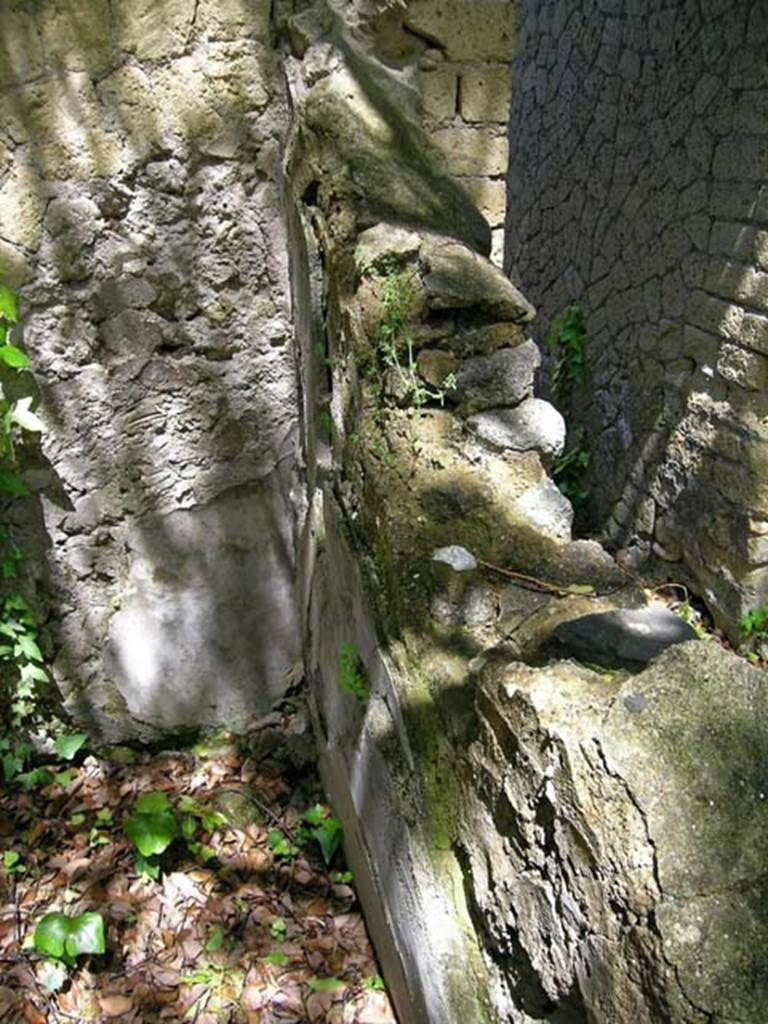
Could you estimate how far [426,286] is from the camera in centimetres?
192

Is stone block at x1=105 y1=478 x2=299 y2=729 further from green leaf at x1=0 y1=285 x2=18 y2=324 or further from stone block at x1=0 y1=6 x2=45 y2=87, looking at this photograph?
stone block at x1=0 y1=6 x2=45 y2=87

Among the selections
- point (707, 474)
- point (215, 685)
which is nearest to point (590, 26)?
point (707, 474)

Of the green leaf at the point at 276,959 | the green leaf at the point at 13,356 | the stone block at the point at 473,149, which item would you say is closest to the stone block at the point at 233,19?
the stone block at the point at 473,149

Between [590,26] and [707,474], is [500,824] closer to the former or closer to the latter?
[707,474]

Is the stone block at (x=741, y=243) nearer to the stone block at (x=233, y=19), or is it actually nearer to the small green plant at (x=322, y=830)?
the stone block at (x=233, y=19)

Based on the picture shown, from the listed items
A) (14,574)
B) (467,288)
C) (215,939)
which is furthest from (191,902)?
(467,288)

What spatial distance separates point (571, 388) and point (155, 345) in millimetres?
3073

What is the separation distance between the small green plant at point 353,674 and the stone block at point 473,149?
1.44m

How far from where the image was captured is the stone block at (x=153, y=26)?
216 centimetres

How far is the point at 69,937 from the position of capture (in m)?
2.09

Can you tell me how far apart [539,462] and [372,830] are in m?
0.91

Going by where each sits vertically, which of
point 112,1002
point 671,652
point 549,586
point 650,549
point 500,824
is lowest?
point 650,549

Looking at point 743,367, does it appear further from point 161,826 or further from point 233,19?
point 161,826

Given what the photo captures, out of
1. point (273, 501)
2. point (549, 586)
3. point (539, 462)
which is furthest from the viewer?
point (273, 501)
